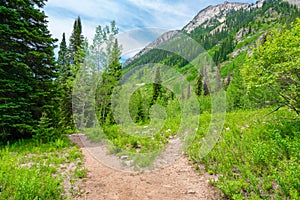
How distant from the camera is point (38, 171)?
590 centimetres

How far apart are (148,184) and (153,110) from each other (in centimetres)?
741

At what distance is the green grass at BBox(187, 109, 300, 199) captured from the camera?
4500 mm

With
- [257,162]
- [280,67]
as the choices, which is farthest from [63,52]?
[257,162]

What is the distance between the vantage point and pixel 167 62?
6.71 m

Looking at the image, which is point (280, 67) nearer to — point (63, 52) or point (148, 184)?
point (148, 184)

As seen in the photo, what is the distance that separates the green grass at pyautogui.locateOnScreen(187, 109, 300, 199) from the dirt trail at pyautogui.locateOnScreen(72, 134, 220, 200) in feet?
1.65

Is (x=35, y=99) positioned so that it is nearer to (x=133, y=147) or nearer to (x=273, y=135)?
(x=133, y=147)

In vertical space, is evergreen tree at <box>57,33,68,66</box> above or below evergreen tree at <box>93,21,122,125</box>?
above

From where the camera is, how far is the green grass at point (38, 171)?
4.45m

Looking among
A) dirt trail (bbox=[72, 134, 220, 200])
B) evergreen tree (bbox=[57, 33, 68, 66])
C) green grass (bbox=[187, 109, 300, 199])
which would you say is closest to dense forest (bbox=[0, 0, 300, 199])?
green grass (bbox=[187, 109, 300, 199])

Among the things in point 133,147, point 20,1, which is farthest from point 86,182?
point 20,1

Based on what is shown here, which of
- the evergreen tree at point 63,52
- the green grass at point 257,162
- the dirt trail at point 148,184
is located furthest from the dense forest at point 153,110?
the evergreen tree at point 63,52

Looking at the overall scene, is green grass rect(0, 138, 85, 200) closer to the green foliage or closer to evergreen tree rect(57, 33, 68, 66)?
the green foliage

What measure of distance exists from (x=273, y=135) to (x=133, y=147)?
17.8 ft
